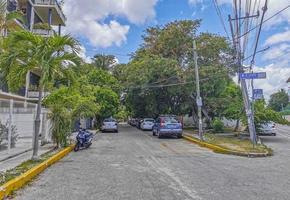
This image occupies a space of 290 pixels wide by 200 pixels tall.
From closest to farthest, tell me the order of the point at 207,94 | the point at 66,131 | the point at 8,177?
the point at 8,177 → the point at 66,131 → the point at 207,94

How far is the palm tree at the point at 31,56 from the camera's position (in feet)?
41.3

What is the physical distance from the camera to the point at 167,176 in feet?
35.1

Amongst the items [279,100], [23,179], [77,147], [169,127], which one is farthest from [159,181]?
[279,100]

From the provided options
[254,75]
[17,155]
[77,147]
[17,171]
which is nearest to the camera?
[17,171]

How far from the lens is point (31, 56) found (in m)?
12.9

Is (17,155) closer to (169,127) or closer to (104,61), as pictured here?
(169,127)

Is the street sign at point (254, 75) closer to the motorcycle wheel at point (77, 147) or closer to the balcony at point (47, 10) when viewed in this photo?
the motorcycle wheel at point (77, 147)

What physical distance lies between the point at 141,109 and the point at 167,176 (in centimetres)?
3940

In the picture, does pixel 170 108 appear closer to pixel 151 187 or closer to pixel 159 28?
pixel 159 28

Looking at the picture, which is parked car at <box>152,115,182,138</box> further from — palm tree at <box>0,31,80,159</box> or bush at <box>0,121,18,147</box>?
palm tree at <box>0,31,80,159</box>

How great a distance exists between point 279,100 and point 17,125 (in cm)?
9873

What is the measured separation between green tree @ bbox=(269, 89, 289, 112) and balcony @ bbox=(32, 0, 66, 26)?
3007 inches

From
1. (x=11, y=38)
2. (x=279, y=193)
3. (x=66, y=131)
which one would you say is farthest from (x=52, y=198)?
(x=66, y=131)

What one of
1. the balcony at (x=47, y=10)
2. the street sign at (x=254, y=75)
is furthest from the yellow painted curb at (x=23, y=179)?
the balcony at (x=47, y=10)
